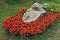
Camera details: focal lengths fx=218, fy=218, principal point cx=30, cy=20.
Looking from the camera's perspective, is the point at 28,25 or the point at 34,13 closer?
the point at 28,25

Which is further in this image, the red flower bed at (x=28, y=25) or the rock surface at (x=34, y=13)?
the rock surface at (x=34, y=13)

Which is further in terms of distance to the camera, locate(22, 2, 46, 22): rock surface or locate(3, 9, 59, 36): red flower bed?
locate(22, 2, 46, 22): rock surface

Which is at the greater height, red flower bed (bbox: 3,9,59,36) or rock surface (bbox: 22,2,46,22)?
rock surface (bbox: 22,2,46,22)

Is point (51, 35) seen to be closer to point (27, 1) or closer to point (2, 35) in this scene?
point (2, 35)

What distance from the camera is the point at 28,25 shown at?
22.1 ft

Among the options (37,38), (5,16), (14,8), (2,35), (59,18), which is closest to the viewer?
(37,38)

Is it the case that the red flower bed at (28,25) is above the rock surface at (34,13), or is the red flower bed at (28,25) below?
below

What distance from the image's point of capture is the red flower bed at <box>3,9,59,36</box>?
650 cm

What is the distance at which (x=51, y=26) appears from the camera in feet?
23.4

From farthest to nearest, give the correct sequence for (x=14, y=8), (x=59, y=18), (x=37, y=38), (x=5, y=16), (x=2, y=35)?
(x=14, y=8) → (x=5, y=16) → (x=59, y=18) → (x=2, y=35) → (x=37, y=38)

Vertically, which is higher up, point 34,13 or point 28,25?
point 34,13

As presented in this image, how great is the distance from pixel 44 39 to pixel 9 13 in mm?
2451

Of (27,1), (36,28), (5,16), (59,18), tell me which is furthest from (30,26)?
(27,1)

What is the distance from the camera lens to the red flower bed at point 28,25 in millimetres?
6500
